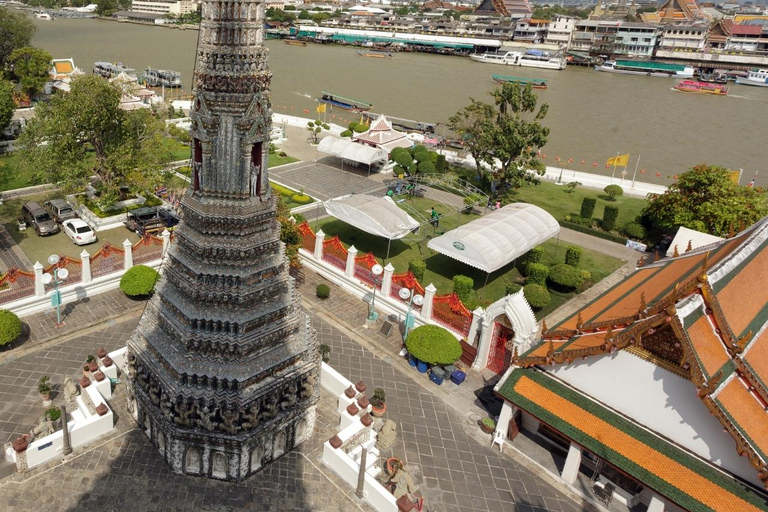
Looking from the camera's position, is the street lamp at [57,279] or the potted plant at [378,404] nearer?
the potted plant at [378,404]

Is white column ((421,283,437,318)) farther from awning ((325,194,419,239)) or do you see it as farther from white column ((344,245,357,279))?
awning ((325,194,419,239))

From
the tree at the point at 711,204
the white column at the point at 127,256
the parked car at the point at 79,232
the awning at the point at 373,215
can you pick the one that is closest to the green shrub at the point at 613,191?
the tree at the point at 711,204

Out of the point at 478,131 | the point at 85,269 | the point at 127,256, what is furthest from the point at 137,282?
the point at 478,131

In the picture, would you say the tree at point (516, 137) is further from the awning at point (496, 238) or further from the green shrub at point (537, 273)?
the green shrub at point (537, 273)

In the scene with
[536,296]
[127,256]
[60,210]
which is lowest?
[60,210]

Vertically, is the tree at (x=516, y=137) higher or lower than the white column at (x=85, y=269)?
higher

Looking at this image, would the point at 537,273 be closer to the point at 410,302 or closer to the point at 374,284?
the point at 410,302
